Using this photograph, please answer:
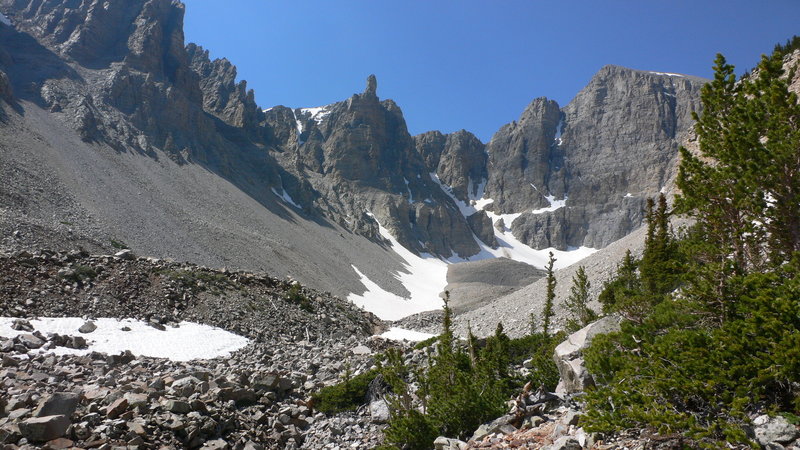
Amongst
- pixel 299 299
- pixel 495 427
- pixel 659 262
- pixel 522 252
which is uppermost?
pixel 522 252

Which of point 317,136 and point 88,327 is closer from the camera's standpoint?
point 88,327

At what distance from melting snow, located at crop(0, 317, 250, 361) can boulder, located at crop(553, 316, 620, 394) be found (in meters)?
14.7

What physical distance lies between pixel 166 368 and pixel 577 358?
13237mm

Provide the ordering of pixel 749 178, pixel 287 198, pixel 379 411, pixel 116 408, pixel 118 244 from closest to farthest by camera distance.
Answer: pixel 749 178
pixel 116 408
pixel 379 411
pixel 118 244
pixel 287 198

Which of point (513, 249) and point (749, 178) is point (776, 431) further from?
point (513, 249)

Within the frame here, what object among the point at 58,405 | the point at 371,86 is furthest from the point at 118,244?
the point at 371,86

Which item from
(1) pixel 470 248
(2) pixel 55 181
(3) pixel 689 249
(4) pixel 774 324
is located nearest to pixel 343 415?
(3) pixel 689 249

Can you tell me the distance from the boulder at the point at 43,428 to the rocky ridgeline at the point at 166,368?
18 mm

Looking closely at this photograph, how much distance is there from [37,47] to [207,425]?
10667 centimetres

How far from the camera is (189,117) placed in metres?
98.4

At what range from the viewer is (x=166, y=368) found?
15852 millimetres

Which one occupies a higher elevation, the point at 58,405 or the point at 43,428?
the point at 58,405

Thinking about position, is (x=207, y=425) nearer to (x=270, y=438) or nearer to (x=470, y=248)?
(x=270, y=438)

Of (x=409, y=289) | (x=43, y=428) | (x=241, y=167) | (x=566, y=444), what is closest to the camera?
(x=566, y=444)
